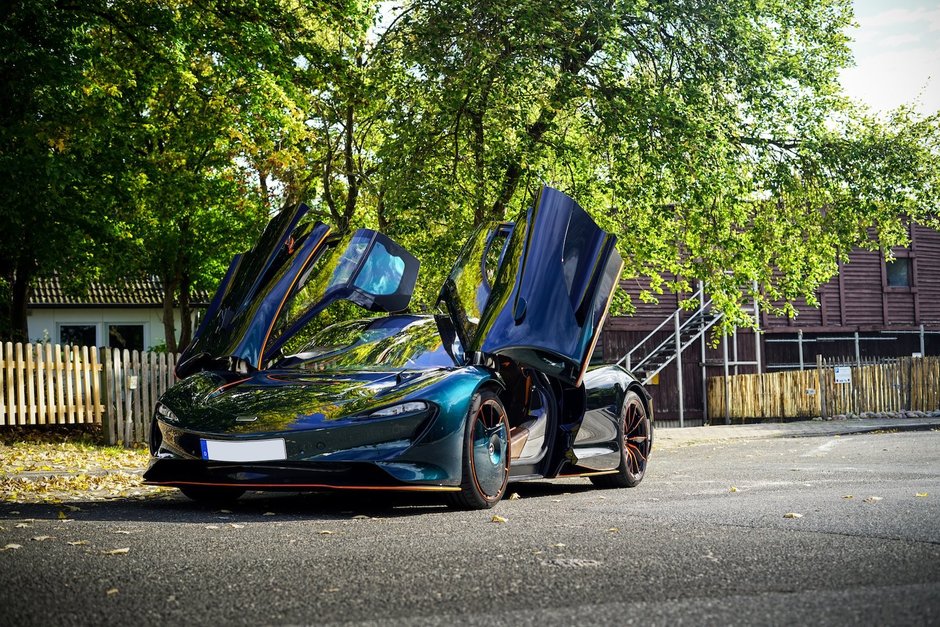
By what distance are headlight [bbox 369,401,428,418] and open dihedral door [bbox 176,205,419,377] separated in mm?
1292

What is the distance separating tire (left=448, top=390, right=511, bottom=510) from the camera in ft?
22.2

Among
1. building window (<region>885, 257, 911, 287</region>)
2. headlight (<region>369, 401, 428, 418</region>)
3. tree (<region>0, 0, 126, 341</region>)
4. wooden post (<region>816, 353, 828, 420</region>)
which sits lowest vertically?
wooden post (<region>816, 353, 828, 420</region>)

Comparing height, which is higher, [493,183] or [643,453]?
[493,183]

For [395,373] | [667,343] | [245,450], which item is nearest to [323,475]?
[245,450]

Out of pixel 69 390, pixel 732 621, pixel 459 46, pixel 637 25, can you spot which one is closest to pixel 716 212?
pixel 637 25

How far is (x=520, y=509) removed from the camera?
7074 mm

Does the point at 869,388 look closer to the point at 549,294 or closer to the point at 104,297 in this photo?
the point at 549,294

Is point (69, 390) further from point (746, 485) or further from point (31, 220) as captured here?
point (746, 485)

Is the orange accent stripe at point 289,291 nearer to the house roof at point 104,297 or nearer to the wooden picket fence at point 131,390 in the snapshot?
the wooden picket fence at point 131,390

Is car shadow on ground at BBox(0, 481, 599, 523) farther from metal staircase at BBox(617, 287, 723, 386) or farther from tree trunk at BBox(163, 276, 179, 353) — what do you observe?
metal staircase at BBox(617, 287, 723, 386)

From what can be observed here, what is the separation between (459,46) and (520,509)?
10040 mm

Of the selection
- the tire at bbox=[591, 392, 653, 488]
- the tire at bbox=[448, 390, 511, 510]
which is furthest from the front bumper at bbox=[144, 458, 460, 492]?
the tire at bbox=[591, 392, 653, 488]

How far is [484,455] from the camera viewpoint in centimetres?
693

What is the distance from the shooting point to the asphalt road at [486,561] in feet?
12.3
